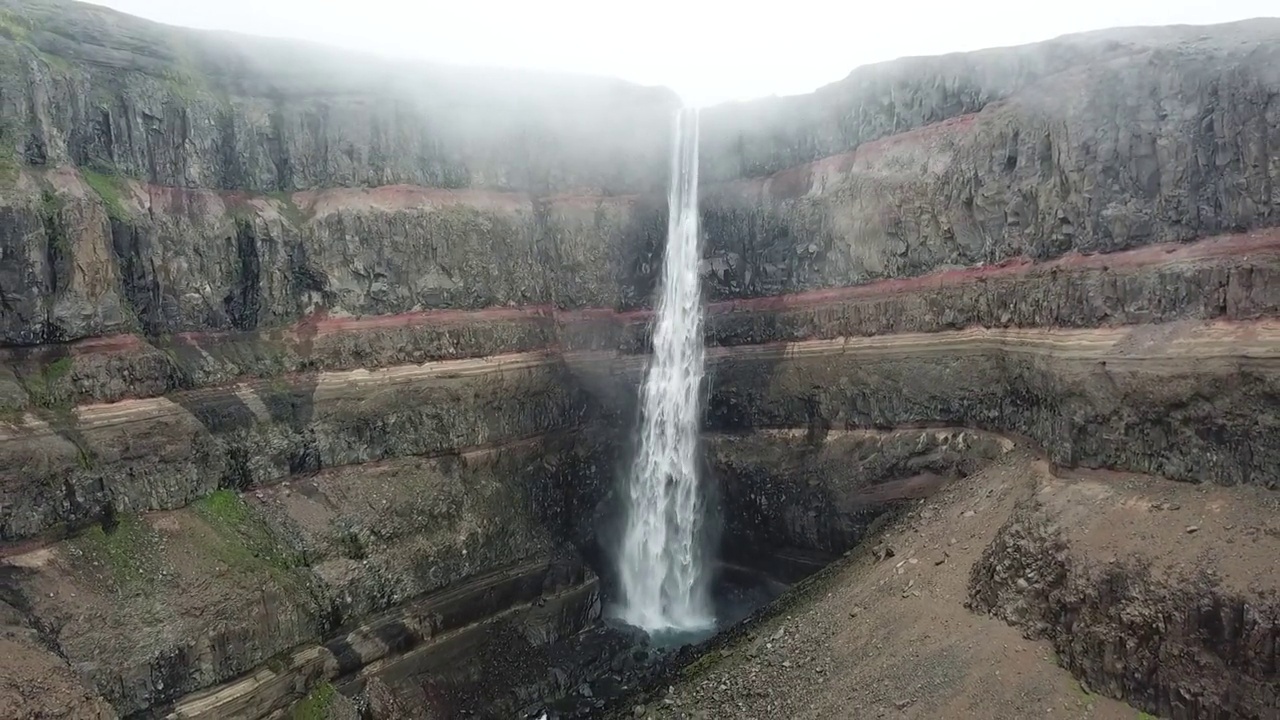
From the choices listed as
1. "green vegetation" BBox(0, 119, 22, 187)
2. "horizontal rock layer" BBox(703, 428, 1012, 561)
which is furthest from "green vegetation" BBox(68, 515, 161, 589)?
"horizontal rock layer" BBox(703, 428, 1012, 561)

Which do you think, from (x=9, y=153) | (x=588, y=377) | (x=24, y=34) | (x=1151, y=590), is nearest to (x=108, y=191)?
(x=9, y=153)

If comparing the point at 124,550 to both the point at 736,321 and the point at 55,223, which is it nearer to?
the point at 55,223

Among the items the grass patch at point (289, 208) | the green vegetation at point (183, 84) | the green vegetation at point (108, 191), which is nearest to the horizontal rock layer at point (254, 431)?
the green vegetation at point (108, 191)

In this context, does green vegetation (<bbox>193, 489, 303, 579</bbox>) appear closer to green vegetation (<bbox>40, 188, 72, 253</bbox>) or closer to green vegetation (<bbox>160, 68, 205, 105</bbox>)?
Result: green vegetation (<bbox>40, 188, 72, 253</bbox>)

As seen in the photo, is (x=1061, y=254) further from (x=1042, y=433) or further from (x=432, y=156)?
(x=432, y=156)

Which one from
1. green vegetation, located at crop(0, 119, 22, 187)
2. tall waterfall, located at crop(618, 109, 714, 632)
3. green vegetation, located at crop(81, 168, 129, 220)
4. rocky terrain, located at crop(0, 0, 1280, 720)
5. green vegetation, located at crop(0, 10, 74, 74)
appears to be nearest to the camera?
rocky terrain, located at crop(0, 0, 1280, 720)

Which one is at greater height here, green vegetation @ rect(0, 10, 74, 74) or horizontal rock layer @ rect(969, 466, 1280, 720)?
green vegetation @ rect(0, 10, 74, 74)
